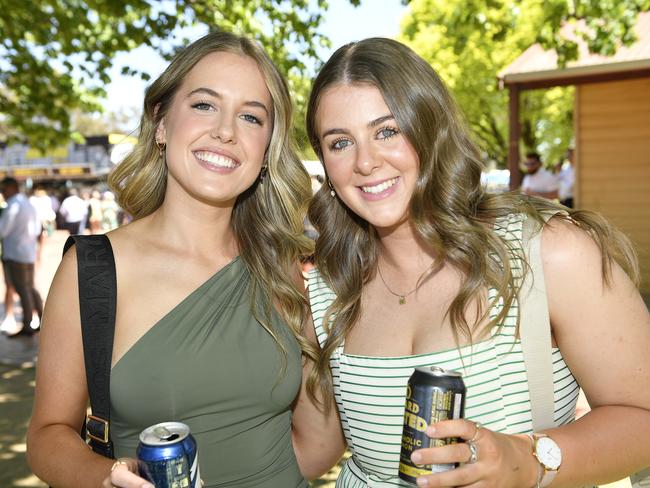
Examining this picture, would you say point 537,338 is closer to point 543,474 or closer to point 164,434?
point 543,474

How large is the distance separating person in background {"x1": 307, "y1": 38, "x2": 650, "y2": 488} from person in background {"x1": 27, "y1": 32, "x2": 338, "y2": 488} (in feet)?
0.72

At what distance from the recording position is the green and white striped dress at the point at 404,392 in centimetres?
202

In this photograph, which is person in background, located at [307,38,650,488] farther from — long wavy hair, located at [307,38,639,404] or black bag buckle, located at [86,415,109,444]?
black bag buckle, located at [86,415,109,444]

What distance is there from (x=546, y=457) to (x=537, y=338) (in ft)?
1.26

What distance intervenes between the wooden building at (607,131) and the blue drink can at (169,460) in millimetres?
10328

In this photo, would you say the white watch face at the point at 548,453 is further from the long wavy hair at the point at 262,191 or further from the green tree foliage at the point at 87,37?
the green tree foliage at the point at 87,37

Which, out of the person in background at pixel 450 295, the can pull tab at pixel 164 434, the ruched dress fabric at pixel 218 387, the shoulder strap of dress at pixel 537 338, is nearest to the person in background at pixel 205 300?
the ruched dress fabric at pixel 218 387

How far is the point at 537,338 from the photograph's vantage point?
1.98 m

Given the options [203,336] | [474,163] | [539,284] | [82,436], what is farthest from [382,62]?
[82,436]

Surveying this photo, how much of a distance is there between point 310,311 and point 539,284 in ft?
3.25

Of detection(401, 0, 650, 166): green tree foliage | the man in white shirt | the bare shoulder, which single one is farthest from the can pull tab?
the man in white shirt

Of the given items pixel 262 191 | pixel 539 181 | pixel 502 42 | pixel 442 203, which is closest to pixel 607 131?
pixel 539 181

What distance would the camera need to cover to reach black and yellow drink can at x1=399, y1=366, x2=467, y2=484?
157 cm

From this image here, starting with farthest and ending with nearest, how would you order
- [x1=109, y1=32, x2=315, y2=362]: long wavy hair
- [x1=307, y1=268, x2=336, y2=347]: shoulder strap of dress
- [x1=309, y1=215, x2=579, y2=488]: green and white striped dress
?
1. [x1=109, y1=32, x2=315, y2=362]: long wavy hair
2. [x1=307, y1=268, x2=336, y2=347]: shoulder strap of dress
3. [x1=309, y1=215, x2=579, y2=488]: green and white striped dress
